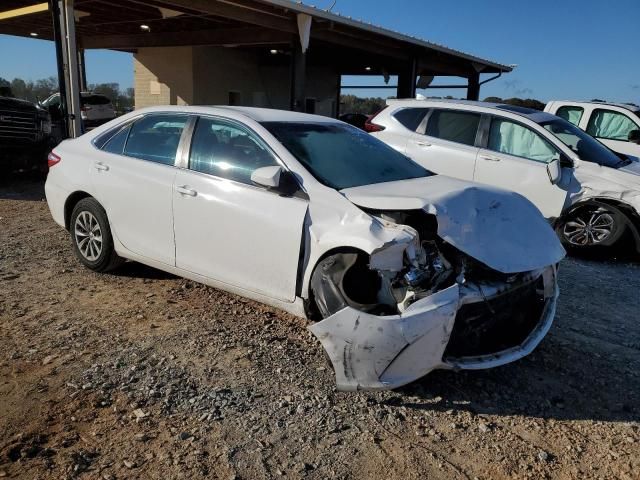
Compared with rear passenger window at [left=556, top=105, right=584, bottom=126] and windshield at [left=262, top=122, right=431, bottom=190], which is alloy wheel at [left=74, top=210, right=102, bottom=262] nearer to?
windshield at [left=262, top=122, right=431, bottom=190]

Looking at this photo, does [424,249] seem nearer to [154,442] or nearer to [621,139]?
[154,442]

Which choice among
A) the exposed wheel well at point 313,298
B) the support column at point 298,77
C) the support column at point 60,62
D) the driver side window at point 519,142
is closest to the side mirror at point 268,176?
the exposed wheel well at point 313,298

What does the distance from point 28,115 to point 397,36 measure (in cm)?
959

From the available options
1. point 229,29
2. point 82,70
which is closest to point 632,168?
point 229,29

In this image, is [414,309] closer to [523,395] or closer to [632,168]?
[523,395]

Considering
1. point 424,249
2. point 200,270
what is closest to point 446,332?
point 424,249

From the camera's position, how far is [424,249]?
3324mm

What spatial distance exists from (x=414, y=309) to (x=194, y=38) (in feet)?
49.9

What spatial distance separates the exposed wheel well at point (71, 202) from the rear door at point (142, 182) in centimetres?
35

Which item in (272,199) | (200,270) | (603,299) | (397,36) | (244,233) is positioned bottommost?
(603,299)

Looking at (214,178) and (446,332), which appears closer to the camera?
(446,332)

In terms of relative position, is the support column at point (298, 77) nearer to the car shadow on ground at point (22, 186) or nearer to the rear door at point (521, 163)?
the car shadow on ground at point (22, 186)

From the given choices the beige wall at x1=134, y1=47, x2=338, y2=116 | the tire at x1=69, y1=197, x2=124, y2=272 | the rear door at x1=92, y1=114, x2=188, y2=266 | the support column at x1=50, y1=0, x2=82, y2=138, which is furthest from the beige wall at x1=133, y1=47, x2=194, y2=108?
the rear door at x1=92, y1=114, x2=188, y2=266

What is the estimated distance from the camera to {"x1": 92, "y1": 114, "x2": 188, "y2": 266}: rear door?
4.39 metres
